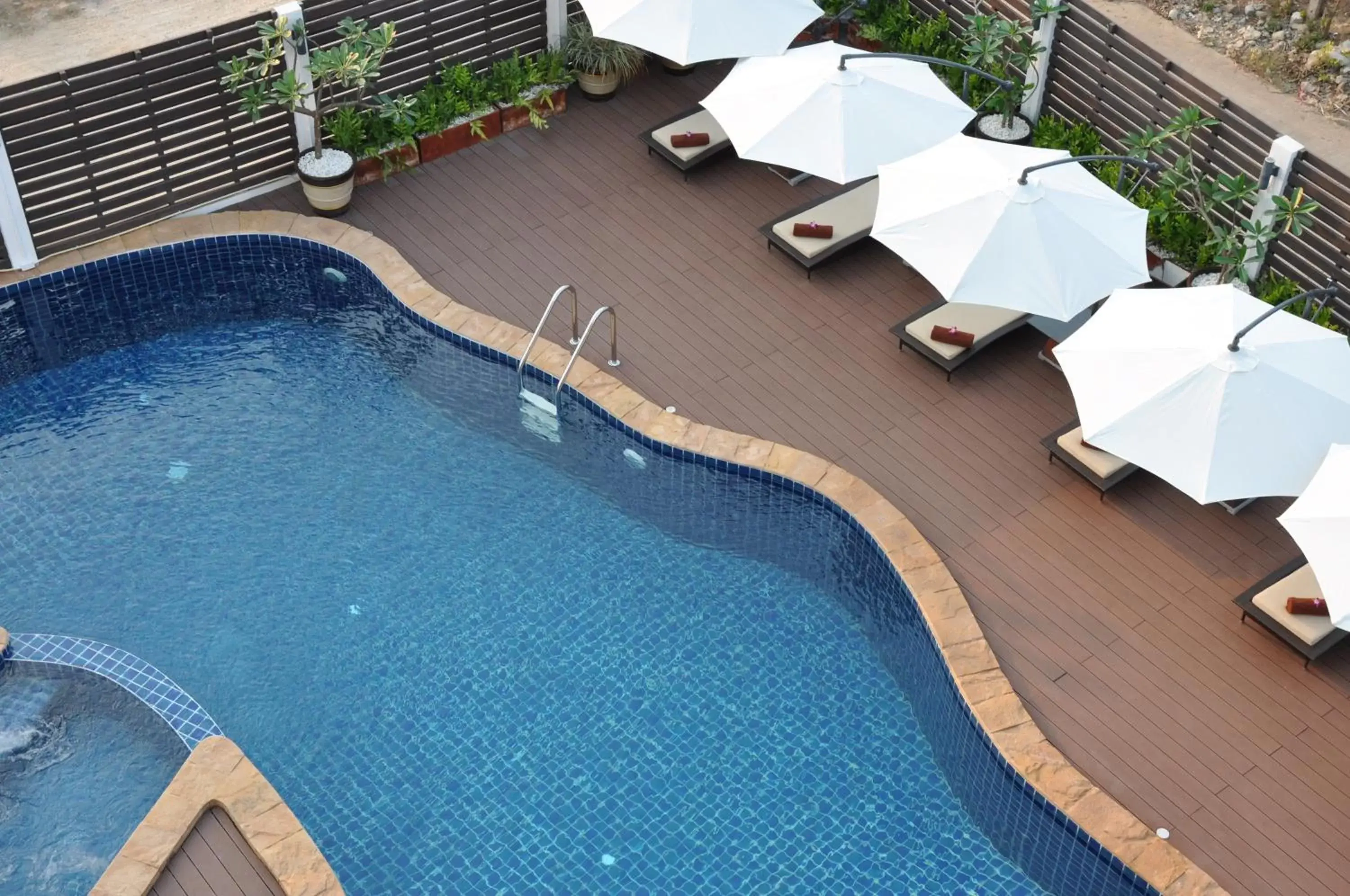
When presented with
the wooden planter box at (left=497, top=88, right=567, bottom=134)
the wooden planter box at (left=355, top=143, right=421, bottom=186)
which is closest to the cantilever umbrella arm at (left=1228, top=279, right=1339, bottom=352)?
the wooden planter box at (left=497, top=88, right=567, bottom=134)

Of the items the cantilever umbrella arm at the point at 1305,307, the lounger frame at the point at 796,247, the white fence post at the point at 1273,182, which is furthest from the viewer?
the lounger frame at the point at 796,247

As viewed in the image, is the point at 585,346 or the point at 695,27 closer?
the point at 585,346

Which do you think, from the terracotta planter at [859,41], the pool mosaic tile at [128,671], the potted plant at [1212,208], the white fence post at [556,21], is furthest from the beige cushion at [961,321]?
the pool mosaic tile at [128,671]

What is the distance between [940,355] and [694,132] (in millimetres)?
3934

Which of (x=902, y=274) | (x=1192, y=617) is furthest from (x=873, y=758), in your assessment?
(x=902, y=274)

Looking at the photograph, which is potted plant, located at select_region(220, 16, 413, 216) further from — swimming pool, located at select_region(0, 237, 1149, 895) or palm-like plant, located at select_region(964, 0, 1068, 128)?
palm-like plant, located at select_region(964, 0, 1068, 128)

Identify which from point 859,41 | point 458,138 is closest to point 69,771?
point 458,138

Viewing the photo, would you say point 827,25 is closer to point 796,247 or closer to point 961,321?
point 796,247

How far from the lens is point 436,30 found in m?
15.6

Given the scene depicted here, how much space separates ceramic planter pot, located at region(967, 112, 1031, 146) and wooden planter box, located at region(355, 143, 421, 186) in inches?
223

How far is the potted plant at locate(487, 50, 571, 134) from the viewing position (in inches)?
631

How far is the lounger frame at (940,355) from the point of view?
13539 mm

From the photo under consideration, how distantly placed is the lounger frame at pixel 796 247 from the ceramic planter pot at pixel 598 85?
2709 millimetres

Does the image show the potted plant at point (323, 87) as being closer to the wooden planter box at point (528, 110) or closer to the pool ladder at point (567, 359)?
the wooden planter box at point (528, 110)
